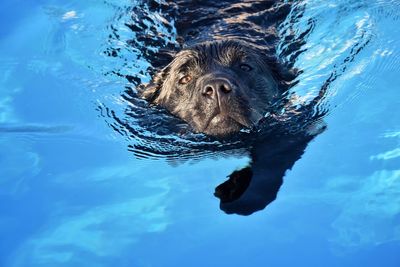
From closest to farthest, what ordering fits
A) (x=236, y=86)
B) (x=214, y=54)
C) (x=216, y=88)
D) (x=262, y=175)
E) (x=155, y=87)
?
(x=262, y=175) → (x=216, y=88) → (x=236, y=86) → (x=214, y=54) → (x=155, y=87)

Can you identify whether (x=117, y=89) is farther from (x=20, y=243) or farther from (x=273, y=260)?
(x=273, y=260)

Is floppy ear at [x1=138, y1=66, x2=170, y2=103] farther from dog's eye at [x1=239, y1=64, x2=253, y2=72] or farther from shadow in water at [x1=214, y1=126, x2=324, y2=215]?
shadow in water at [x1=214, y1=126, x2=324, y2=215]

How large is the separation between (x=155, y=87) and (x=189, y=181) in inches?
61.5

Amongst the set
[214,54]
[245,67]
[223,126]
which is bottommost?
[223,126]

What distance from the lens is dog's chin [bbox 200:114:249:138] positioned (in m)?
6.24

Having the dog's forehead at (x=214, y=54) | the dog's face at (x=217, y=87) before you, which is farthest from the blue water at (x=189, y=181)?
the dog's forehead at (x=214, y=54)

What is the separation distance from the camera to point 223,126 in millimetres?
6262

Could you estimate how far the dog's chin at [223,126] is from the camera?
6238 mm

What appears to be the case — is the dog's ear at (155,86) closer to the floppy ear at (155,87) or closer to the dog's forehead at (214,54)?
the floppy ear at (155,87)

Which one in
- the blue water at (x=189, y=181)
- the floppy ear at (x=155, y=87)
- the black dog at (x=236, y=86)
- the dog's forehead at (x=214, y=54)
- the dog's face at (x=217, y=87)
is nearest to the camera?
the blue water at (x=189, y=181)

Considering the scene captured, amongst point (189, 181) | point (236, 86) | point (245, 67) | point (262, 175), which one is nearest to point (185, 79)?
point (245, 67)

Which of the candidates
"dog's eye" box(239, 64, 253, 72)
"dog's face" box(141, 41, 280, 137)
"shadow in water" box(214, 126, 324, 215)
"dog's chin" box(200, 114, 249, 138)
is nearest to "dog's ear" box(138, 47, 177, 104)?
"dog's face" box(141, 41, 280, 137)

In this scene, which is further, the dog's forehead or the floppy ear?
the floppy ear

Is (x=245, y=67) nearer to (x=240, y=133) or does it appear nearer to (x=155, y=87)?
(x=240, y=133)
